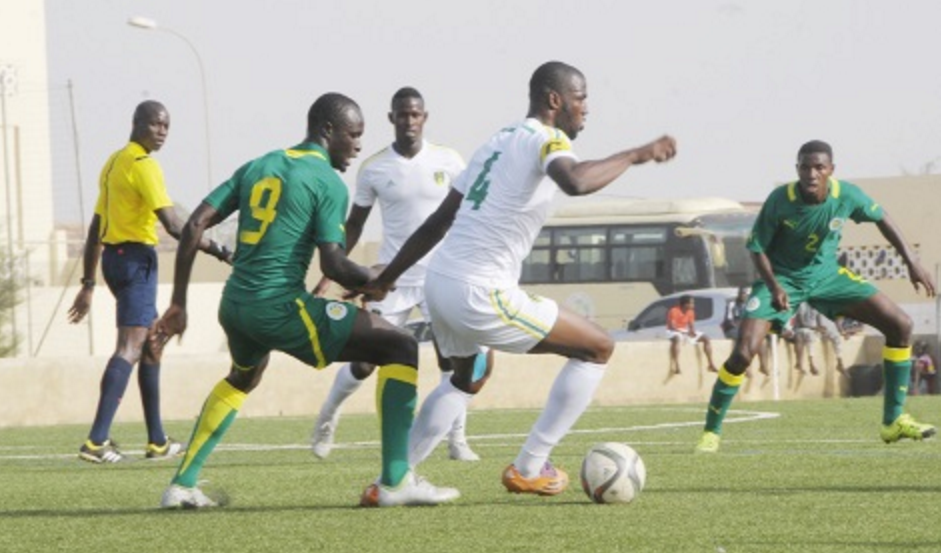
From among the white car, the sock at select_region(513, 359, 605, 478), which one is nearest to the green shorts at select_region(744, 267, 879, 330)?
the sock at select_region(513, 359, 605, 478)

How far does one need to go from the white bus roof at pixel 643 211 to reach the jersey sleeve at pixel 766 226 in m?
35.1

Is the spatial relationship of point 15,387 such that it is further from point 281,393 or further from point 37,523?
point 37,523

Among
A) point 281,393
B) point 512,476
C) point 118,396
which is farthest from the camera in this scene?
point 281,393

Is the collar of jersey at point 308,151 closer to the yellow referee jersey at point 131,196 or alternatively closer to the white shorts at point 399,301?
the yellow referee jersey at point 131,196

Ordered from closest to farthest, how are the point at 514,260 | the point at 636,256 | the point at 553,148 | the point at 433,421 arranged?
the point at 553,148 < the point at 514,260 < the point at 433,421 < the point at 636,256

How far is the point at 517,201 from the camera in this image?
1002cm

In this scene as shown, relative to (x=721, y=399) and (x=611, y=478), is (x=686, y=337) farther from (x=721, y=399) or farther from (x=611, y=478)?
(x=611, y=478)

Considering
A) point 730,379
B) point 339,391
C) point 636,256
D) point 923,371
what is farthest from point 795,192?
point 636,256

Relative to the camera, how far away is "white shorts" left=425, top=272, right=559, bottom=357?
10.0 m

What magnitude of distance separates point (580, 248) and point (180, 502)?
41345mm

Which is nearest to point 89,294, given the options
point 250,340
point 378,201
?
point 378,201

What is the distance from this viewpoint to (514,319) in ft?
32.8

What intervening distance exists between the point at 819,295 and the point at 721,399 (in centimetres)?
94

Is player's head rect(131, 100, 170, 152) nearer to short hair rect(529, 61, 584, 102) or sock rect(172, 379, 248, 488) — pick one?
sock rect(172, 379, 248, 488)
